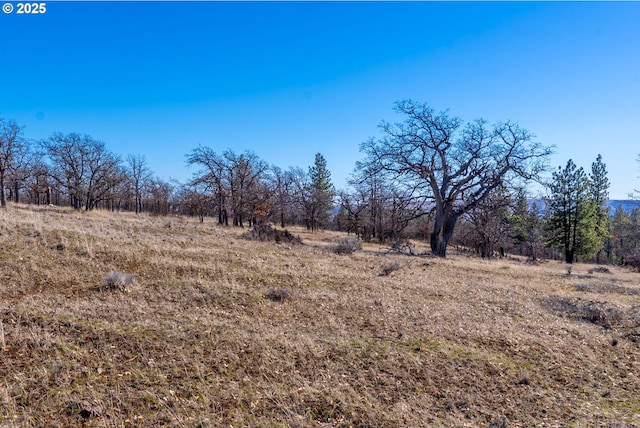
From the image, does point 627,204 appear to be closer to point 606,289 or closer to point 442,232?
point 442,232

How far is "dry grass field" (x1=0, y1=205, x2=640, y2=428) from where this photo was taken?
13.9 feet

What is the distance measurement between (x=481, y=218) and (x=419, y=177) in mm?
7838

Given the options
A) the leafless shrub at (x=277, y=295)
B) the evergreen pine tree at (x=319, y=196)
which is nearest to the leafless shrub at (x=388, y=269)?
the leafless shrub at (x=277, y=295)

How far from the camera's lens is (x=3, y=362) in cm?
448

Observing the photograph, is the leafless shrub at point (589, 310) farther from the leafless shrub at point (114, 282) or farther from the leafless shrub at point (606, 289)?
the leafless shrub at point (114, 282)

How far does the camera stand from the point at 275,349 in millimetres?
5723

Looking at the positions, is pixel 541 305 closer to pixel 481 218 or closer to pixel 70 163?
pixel 481 218

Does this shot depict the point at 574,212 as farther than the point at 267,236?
Yes

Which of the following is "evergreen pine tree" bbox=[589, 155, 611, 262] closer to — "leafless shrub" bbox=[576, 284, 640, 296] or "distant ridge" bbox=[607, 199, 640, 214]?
"distant ridge" bbox=[607, 199, 640, 214]

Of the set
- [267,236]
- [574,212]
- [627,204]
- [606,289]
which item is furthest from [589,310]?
[627,204]

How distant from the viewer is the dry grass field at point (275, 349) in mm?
4227

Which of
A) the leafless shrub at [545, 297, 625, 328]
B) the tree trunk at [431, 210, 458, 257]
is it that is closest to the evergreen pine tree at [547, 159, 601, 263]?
the tree trunk at [431, 210, 458, 257]

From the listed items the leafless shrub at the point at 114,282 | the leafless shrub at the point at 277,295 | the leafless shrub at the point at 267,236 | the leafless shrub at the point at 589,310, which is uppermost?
the leafless shrub at the point at 267,236

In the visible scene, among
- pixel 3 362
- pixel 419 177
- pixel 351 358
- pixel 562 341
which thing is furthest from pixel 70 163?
pixel 562 341
